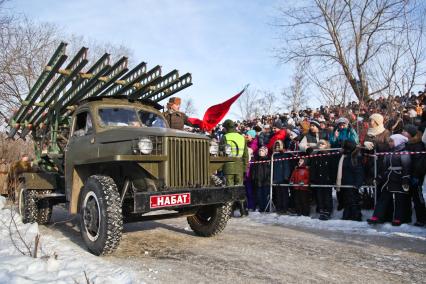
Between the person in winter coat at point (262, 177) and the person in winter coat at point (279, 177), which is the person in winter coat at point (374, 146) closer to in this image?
the person in winter coat at point (279, 177)

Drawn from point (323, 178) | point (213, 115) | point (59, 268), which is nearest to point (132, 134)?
point (59, 268)

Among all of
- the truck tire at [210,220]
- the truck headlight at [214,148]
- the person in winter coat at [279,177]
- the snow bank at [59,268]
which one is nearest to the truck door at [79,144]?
the snow bank at [59,268]

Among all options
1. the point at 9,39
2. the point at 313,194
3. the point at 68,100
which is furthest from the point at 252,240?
the point at 9,39

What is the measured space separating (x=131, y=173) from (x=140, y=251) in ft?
3.53

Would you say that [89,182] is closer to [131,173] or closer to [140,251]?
[131,173]

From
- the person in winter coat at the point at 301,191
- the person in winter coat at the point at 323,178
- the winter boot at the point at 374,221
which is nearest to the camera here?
the winter boot at the point at 374,221

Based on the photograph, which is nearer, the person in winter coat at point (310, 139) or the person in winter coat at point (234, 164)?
the person in winter coat at point (234, 164)

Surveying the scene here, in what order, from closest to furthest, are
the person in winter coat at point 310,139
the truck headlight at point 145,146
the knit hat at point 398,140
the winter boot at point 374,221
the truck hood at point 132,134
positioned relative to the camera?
the truck headlight at point 145,146
the truck hood at point 132,134
the winter boot at point 374,221
the knit hat at point 398,140
the person in winter coat at point 310,139

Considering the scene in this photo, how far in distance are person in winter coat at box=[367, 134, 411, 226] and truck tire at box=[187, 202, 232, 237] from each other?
2.78m

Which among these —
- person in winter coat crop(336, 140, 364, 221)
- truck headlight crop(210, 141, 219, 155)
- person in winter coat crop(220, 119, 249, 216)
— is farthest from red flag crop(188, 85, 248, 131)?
person in winter coat crop(336, 140, 364, 221)

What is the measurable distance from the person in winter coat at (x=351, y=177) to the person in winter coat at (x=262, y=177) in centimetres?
199

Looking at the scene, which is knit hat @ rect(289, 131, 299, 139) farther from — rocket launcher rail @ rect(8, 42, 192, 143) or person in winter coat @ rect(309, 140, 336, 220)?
rocket launcher rail @ rect(8, 42, 192, 143)

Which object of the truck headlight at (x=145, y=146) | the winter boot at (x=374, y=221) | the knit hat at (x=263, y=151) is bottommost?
the winter boot at (x=374, y=221)

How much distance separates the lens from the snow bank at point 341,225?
6582mm
